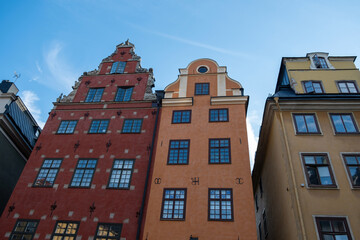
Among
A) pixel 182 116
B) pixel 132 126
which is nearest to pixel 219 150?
pixel 182 116

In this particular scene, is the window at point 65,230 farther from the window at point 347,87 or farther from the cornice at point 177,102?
the window at point 347,87

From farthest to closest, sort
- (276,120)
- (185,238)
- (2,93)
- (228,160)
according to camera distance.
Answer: (2,93)
(276,120)
(228,160)
(185,238)

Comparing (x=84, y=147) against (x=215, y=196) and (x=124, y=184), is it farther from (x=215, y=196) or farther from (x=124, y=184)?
(x=215, y=196)

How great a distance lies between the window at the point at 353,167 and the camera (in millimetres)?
14297

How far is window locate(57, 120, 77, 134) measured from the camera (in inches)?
797

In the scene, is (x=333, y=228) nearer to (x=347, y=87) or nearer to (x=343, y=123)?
(x=343, y=123)

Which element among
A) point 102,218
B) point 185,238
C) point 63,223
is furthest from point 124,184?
point 185,238

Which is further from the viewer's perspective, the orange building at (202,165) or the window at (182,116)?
the window at (182,116)

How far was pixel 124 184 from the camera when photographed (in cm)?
1694

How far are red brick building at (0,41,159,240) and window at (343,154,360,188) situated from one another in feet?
38.5

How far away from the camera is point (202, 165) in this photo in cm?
1661

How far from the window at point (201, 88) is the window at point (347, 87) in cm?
939

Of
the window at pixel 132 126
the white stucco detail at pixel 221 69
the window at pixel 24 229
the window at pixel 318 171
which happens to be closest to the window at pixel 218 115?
the white stucco detail at pixel 221 69

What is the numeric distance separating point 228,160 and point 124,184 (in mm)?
6708
